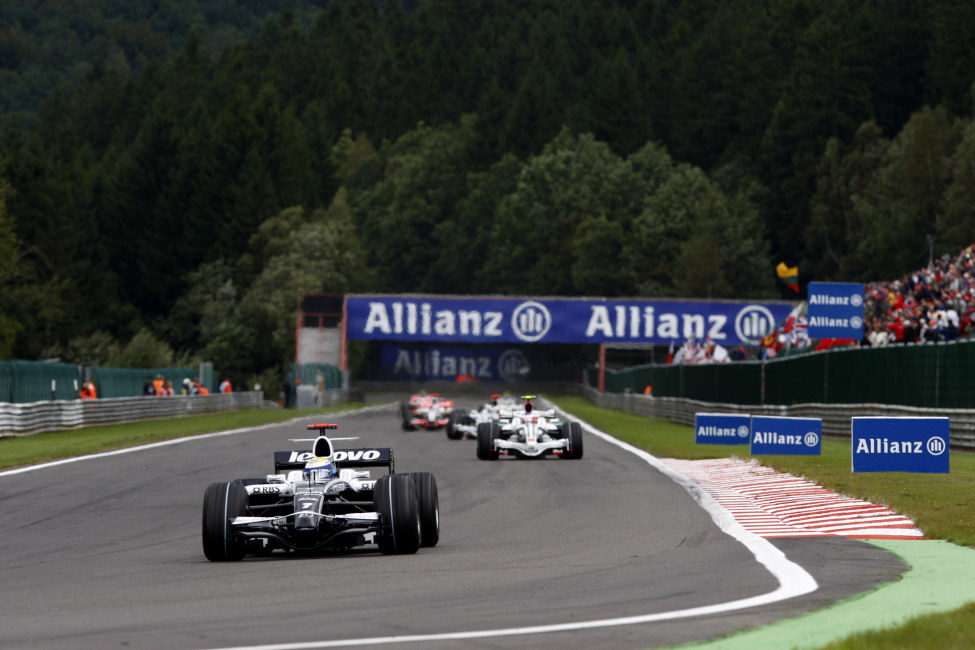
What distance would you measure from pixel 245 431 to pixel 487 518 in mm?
26307

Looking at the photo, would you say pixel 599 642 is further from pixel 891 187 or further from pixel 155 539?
pixel 891 187

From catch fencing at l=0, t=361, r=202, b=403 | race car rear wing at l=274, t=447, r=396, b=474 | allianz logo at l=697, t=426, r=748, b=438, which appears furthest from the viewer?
catch fencing at l=0, t=361, r=202, b=403

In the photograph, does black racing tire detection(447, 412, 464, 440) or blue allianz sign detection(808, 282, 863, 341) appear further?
black racing tire detection(447, 412, 464, 440)

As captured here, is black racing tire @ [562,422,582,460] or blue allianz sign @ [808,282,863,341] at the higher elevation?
blue allianz sign @ [808,282,863,341]

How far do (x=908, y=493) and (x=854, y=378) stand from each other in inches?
636

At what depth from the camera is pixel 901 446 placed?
Result: 19.2m

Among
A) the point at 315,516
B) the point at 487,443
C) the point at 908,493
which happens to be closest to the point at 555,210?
the point at 487,443

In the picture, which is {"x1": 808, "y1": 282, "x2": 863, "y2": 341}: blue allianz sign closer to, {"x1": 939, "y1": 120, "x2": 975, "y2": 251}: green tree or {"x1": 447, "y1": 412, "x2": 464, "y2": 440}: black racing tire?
{"x1": 447, "y1": 412, "x2": 464, "y2": 440}: black racing tire

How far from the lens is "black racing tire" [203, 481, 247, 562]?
40.7 ft

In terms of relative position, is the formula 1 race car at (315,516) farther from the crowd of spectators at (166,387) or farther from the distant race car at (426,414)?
the crowd of spectators at (166,387)

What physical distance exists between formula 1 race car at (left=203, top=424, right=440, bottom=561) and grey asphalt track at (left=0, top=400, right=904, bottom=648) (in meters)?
0.18

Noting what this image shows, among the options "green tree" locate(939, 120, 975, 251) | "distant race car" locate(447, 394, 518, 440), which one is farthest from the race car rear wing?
"green tree" locate(939, 120, 975, 251)

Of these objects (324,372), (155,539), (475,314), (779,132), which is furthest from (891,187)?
(155,539)

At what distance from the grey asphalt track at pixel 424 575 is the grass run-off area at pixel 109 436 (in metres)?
9.36
